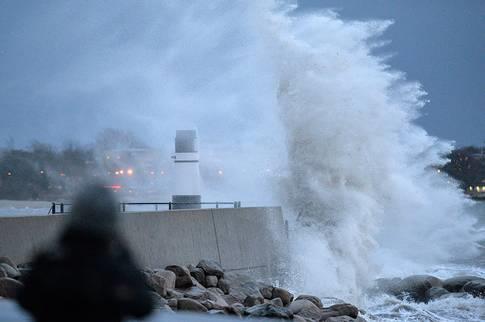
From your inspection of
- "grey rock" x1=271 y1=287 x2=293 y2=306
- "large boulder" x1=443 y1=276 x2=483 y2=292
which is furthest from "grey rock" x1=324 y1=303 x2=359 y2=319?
"large boulder" x1=443 y1=276 x2=483 y2=292

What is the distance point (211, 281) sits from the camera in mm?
11078

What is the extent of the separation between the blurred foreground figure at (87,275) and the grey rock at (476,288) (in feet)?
49.8

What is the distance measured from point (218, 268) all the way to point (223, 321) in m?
8.51

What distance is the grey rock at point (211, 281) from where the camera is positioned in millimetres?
11016

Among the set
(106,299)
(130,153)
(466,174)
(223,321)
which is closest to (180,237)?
(223,321)

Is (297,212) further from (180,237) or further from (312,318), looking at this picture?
(312,318)

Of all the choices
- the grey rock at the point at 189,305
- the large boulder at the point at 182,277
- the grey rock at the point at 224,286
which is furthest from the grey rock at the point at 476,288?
the grey rock at the point at 189,305

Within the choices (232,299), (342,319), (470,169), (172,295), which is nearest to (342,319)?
(342,319)

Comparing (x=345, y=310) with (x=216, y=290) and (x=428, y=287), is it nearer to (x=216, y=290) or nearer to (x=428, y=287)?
(x=216, y=290)

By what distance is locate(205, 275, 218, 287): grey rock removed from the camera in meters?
11.0

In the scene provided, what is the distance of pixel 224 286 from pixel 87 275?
30.9ft

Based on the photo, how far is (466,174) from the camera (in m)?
98.6

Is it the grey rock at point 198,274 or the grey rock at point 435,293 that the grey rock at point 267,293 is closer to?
the grey rock at point 198,274

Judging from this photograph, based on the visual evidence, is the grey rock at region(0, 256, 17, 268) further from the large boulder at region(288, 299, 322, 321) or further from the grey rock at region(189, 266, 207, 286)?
the large boulder at region(288, 299, 322, 321)
